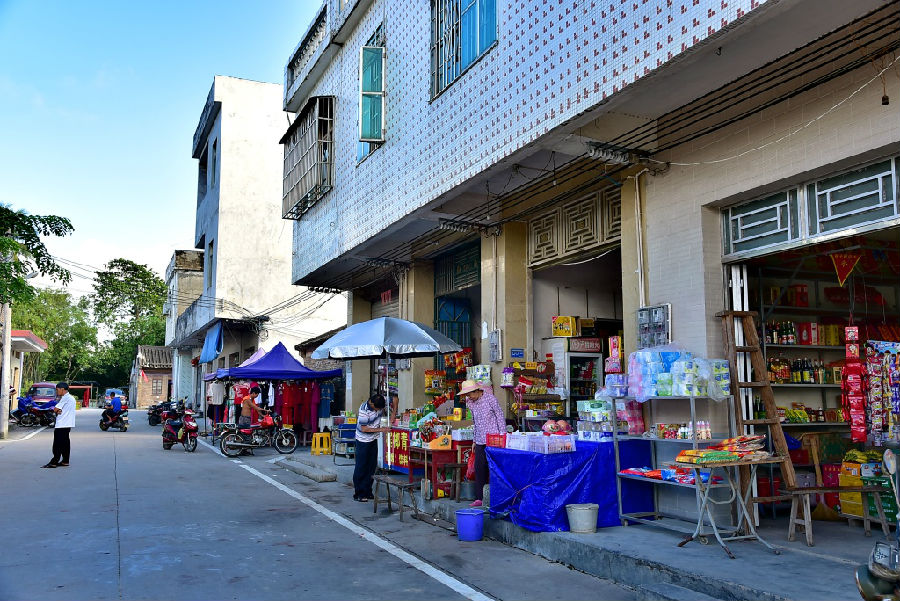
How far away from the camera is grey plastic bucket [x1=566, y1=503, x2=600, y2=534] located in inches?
281

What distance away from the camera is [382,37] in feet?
46.4

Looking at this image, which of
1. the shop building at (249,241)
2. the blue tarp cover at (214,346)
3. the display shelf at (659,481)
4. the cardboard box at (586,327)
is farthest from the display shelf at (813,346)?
the blue tarp cover at (214,346)

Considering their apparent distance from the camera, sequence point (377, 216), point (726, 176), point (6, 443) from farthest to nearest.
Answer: point (6, 443) → point (377, 216) → point (726, 176)

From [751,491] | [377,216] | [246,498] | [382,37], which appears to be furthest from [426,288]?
[751,491]

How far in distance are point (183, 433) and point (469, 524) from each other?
43.8 feet

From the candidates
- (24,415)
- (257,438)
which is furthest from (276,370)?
(24,415)

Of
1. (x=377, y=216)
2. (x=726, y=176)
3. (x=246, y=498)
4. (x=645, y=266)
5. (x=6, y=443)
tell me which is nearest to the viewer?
(x=726, y=176)

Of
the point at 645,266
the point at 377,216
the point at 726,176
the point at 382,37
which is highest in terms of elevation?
the point at 382,37

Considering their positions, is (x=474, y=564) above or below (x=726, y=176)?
below

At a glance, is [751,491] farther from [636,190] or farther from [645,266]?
[636,190]

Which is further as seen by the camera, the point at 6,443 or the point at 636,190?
the point at 6,443

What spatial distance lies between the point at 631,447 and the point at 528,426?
3314mm

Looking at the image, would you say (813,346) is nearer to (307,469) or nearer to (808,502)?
(808,502)

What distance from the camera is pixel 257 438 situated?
1856 cm
